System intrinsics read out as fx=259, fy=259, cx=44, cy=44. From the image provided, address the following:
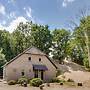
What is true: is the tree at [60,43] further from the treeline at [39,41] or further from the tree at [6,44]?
the tree at [6,44]

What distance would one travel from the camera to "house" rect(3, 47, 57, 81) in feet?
168

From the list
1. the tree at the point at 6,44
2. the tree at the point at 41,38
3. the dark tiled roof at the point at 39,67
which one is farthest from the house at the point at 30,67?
the tree at the point at 41,38

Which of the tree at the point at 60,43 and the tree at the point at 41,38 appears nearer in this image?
the tree at the point at 41,38

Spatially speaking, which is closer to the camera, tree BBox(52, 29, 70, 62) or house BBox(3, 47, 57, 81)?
house BBox(3, 47, 57, 81)

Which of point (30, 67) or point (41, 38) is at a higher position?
point (41, 38)

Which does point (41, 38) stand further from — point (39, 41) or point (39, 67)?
point (39, 67)

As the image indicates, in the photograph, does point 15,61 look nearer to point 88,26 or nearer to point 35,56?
point 35,56

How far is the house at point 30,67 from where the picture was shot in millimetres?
51094

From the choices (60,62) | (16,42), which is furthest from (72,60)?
(16,42)

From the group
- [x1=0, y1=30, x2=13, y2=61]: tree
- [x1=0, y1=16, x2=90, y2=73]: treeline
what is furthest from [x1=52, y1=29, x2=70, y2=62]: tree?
[x1=0, y1=30, x2=13, y2=61]: tree

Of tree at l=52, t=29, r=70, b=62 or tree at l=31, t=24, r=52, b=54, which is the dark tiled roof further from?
tree at l=52, t=29, r=70, b=62

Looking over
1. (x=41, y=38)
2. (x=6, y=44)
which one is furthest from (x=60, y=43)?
(x=6, y=44)

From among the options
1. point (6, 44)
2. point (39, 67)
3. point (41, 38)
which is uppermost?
point (41, 38)

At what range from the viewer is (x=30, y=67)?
5288cm
